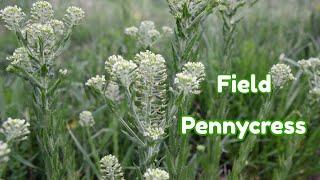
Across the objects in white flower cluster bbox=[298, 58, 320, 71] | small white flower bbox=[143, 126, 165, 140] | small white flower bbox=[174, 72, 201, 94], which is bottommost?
small white flower bbox=[143, 126, 165, 140]

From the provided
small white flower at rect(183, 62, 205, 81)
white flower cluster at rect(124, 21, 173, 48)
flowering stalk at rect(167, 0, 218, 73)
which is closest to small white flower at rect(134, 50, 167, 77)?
small white flower at rect(183, 62, 205, 81)

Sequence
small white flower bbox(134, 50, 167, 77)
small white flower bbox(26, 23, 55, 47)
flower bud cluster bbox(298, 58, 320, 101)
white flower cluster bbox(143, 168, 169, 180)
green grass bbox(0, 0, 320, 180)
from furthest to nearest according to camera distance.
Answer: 1. green grass bbox(0, 0, 320, 180)
2. flower bud cluster bbox(298, 58, 320, 101)
3. small white flower bbox(26, 23, 55, 47)
4. small white flower bbox(134, 50, 167, 77)
5. white flower cluster bbox(143, 168, 169, 180)

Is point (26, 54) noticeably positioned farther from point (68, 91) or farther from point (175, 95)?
point (68, 91)

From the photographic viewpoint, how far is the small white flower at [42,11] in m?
1.75

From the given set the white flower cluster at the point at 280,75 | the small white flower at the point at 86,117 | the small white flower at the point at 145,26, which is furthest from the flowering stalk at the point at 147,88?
the small white flower at the point at 145,26

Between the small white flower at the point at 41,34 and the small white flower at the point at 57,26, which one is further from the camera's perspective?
the small white flower at the point at 57,26

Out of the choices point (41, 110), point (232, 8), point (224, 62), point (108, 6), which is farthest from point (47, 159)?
point (108, 6)

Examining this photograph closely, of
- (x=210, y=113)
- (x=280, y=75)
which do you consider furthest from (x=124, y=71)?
(x=210, y=113)

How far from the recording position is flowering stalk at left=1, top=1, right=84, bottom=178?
1.64m

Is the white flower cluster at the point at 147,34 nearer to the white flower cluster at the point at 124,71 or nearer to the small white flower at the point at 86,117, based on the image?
the small white flower at the point at 86,117

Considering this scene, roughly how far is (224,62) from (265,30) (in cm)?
212

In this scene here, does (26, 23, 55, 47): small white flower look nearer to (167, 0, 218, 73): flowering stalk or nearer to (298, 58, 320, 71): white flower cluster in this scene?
(167, 0, 218, 73): flowering stalk

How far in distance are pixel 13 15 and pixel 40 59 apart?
189mm

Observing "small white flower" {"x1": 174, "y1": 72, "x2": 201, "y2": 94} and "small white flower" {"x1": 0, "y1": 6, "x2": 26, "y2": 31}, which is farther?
"small white flower" {"x1": 0, "y1": 6, "x2": 26, "y2": 31}
